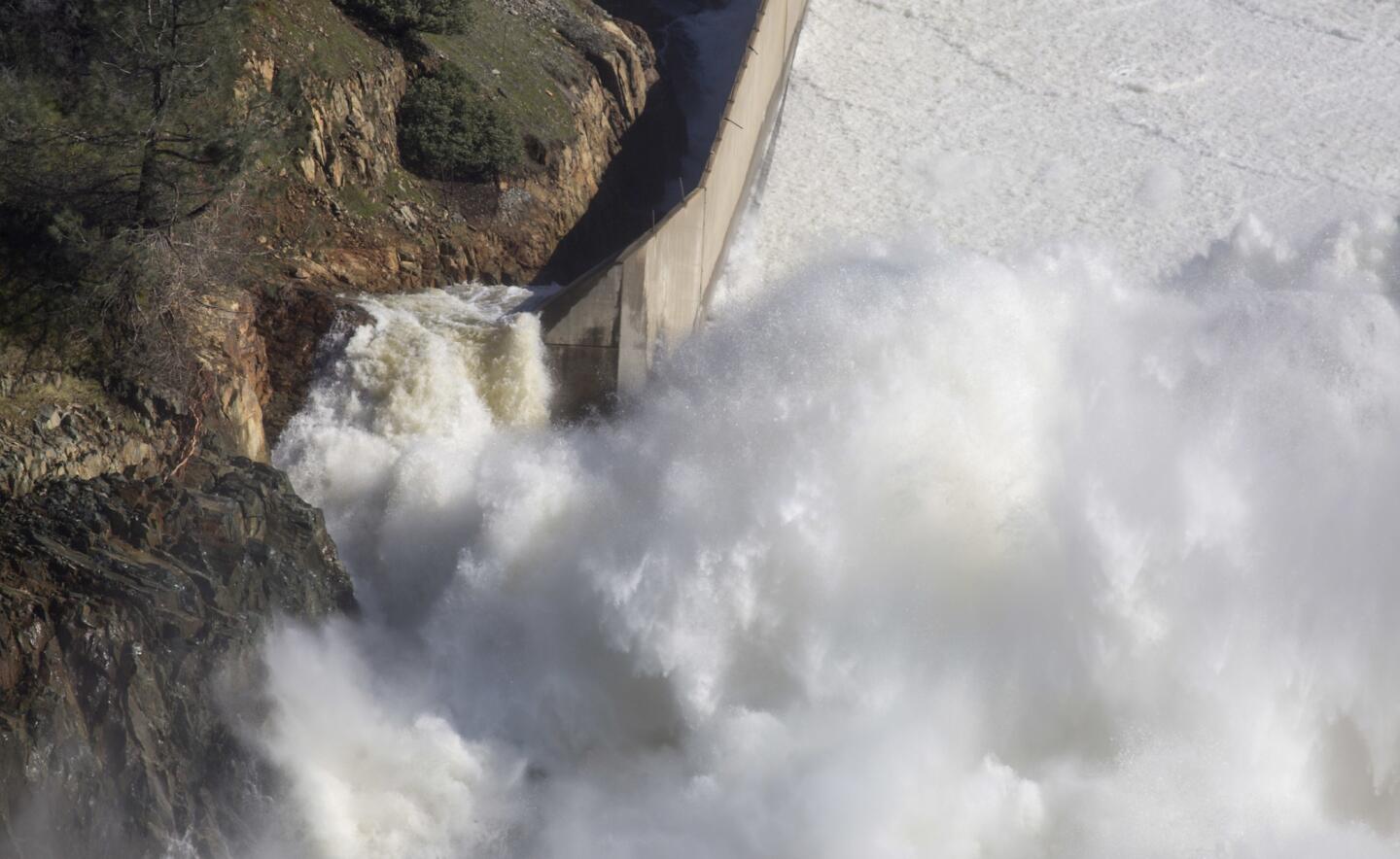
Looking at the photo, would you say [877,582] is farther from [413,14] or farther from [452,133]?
[413,14]

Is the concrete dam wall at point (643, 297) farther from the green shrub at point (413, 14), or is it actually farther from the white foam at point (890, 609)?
the green shrub at point (413, 14)

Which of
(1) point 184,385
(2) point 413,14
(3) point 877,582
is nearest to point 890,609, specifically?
(3) point 877,582

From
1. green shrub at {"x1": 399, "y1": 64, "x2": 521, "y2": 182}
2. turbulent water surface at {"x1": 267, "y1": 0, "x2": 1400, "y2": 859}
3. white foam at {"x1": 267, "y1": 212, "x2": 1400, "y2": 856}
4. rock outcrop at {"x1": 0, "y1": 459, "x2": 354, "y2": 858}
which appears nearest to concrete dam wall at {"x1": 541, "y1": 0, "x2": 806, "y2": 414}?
turbulent water surface at {"x1": 267, "y1": 0, "x2": 1400, "y2": 859}

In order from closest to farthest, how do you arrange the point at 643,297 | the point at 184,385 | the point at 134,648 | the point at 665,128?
the point at 134,648 → the point at 184,385 → the point at 643,297 → the point at 665,128

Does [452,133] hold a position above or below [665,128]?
above

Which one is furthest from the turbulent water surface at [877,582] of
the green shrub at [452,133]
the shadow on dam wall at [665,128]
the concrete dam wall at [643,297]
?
the shadow on dam wall at [665,128]

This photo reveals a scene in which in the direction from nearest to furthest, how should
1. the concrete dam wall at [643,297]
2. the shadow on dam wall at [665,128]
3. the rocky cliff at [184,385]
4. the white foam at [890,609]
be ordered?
the rocky cliff at [184,385], the white foam at [890,609], the concrete dam wall at [643,297], the shadow on dam wall at [665,128]

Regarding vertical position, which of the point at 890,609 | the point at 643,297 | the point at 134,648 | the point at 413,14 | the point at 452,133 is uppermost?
the point at 413,14
